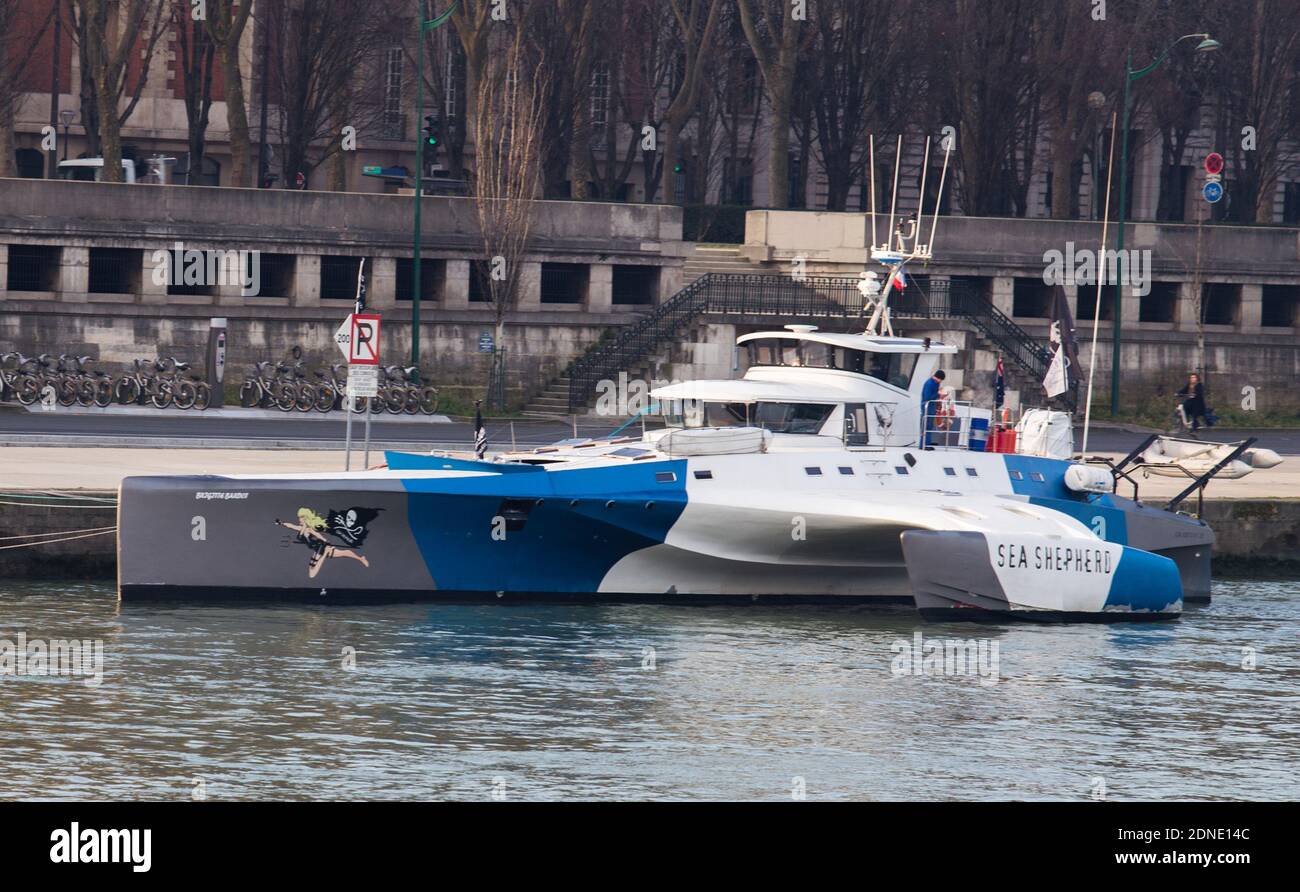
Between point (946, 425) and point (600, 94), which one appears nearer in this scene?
point (946, 425)

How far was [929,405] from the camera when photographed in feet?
87.1

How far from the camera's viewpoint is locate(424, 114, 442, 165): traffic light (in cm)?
6312

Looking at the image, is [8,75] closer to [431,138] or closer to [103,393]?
[431,138]

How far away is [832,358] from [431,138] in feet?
113

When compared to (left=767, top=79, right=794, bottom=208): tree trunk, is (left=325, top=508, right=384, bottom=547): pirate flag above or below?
below

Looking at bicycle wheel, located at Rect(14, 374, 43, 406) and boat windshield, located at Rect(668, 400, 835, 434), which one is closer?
boat windshield, located at Rect(668, 400, 835, 434)

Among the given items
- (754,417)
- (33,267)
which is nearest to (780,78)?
(33,267)

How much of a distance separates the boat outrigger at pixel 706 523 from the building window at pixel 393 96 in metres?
47.9

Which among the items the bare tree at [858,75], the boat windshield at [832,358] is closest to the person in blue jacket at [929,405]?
the boat windshield at [832,358]

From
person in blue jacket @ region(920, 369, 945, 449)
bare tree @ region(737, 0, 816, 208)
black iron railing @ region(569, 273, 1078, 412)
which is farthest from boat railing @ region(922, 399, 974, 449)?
bare tree @ region(737, 0, 816, 208)

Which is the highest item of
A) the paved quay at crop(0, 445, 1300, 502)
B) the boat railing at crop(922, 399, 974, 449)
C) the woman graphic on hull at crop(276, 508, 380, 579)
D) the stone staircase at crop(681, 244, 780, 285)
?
the stone staircase at crop(681, 244, 780, 285)

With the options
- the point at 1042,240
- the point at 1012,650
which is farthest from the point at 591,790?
the point at 1042,240

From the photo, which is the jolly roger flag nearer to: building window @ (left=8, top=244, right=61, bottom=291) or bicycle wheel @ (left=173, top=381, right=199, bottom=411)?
bicycle wheel @ (left=173, top=381, right=199, bottom=411)
